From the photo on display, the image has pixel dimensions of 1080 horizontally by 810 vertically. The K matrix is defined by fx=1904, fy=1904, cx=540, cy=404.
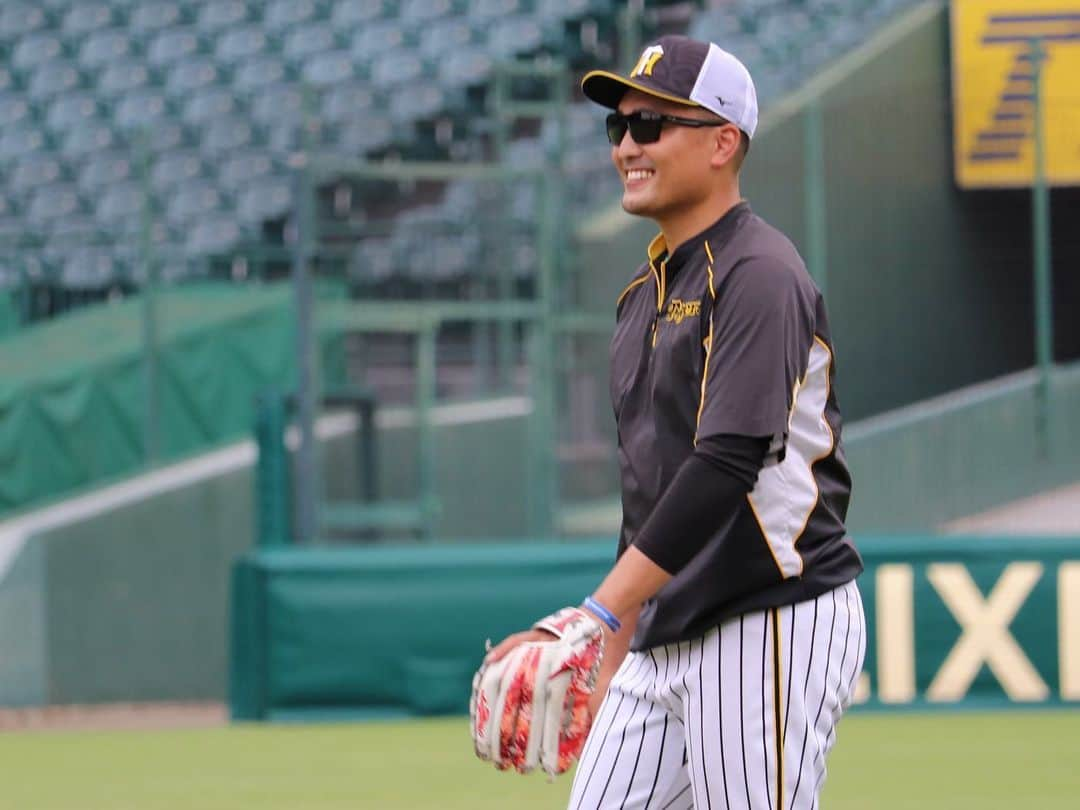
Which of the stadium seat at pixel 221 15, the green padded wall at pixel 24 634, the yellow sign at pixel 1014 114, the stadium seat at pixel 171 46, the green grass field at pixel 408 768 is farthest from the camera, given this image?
the stadium seat at pixel 221 15

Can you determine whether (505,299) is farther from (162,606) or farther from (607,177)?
(162,606)

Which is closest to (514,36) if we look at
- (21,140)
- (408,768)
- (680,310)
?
(21,140)

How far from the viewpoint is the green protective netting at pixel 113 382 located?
39.8 ft

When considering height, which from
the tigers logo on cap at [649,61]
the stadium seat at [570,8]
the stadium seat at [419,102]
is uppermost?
the stadium seat at [570,8]

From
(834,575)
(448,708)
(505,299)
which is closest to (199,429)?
(505,299)

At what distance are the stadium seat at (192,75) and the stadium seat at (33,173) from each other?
5.08 ft

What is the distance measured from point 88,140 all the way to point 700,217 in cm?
1517

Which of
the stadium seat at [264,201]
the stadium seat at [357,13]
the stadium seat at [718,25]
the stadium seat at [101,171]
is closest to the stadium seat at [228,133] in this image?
the stadium seat at [264,201]

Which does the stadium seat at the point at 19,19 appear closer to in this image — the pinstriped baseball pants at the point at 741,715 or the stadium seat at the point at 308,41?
the stadium seat at the point at 308,41

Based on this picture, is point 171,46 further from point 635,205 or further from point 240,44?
point 635,205

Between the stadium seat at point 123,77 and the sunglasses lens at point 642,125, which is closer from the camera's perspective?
the sunglasses lens at point 642,125

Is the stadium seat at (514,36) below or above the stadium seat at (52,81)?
above

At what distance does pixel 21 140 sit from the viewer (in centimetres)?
1773

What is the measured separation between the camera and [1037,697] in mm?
9180
